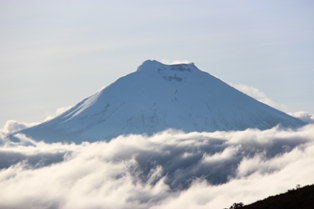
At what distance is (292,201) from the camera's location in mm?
72312

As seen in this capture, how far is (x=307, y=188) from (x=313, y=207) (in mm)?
8939

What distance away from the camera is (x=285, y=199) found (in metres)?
73.9

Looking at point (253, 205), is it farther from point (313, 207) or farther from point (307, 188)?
point (313, 207)

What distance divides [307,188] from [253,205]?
613 cm

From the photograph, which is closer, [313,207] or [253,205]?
[313,207]

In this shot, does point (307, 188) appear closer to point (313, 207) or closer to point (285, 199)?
point (285, 199)

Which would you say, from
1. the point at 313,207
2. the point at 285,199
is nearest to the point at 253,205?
the point at 285,199

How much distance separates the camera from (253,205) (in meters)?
77.4

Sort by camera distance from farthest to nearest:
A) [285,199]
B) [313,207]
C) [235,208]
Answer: [235,208] < [285,199] < [313,207]

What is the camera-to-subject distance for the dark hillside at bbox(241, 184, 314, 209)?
70.3 metres

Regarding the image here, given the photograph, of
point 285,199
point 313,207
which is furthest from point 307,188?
point 313,207

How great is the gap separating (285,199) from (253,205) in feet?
15.3

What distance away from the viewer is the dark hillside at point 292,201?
70.3 m

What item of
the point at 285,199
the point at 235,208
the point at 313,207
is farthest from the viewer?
the point at 235,208
